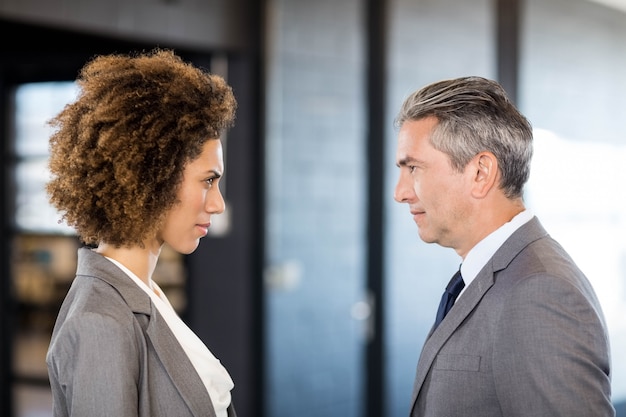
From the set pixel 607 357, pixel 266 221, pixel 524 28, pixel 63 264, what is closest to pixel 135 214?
pixel 607 357

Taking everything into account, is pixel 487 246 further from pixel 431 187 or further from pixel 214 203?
pixel 214 203

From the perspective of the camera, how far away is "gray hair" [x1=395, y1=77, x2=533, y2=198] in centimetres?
170

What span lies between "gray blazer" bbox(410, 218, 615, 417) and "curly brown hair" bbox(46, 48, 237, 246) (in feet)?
2.12

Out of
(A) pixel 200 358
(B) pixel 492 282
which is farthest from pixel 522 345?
(A) pixel 200 358

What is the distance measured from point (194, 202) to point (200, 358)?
1.06ft

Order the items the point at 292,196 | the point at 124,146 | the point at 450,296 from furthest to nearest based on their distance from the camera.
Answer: the point at 292,196
the point at 450,296
the point at 124,146

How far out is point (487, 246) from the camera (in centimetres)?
171

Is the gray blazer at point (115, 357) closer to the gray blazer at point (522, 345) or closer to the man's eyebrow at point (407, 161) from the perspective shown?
the gray blazer at point (522, 345)

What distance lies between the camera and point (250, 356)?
443cm

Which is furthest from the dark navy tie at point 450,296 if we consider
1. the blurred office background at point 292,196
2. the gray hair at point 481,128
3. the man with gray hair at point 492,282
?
the blurred office background at point 292,196

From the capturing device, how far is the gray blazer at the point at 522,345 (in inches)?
55.6

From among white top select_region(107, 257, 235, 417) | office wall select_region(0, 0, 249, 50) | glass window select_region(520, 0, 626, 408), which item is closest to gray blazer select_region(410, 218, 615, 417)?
white top select_region(107, 257, 235, 417)

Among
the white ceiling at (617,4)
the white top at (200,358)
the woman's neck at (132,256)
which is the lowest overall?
the white top at (200,358)

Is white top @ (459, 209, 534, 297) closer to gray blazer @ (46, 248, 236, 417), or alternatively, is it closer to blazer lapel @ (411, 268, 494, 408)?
blazer lapel @ (411, 268, 494, 408)
